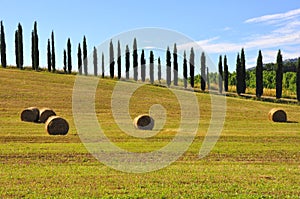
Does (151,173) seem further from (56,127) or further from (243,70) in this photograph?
(243,70)

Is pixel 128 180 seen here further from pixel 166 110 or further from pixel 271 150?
pixel 166 110

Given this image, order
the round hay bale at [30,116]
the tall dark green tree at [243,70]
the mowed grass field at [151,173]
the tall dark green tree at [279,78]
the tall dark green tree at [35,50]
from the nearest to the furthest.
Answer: the mowed grass field at [151,173] → the round hay bale at [30,116] → the tall dark green tree at [279,78] → the tall dark green tree at [243,70] → the tall dark green tree at [35,50]

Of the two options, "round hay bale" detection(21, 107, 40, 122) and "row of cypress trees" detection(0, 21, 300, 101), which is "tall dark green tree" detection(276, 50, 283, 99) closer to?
"row of cypress trees" detection(0, 21, 300, 101)

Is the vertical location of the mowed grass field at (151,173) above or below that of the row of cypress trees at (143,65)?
below

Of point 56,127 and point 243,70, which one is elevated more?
point 243,70

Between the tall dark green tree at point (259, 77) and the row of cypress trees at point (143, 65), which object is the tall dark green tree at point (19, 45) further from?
the tall dark green tree at point (259, 77)

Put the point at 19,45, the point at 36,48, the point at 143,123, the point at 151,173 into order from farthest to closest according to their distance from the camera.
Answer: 1. the point at 36,48
2. the point at 19,45
3. the point at 143,123
4. the point at 151,173

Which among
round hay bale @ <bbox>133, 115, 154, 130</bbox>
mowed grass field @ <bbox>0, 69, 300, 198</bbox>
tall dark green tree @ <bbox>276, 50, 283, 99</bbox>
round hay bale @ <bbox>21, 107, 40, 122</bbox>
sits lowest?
mowed grass field @ <bbox>0, 69, 300, 198</bbox>

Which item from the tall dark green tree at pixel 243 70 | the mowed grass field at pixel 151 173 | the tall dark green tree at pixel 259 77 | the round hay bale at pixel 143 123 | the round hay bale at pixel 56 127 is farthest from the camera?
the tall dark green tree at pixel 243 70

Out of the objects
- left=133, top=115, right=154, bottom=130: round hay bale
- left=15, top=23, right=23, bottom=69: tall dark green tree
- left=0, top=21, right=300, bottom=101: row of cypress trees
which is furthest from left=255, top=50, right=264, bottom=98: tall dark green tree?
left=133, top=115, right=154, bottom=130: round hay bale

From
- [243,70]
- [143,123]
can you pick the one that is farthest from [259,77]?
[143,123]

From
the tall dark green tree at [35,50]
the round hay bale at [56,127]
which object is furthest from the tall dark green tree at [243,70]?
the round hay bale at [56,127]

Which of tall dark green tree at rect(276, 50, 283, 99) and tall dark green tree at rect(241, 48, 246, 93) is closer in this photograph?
tall dark green tree at rect(276, 50, 283, 99)

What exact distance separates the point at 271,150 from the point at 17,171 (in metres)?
12.1
